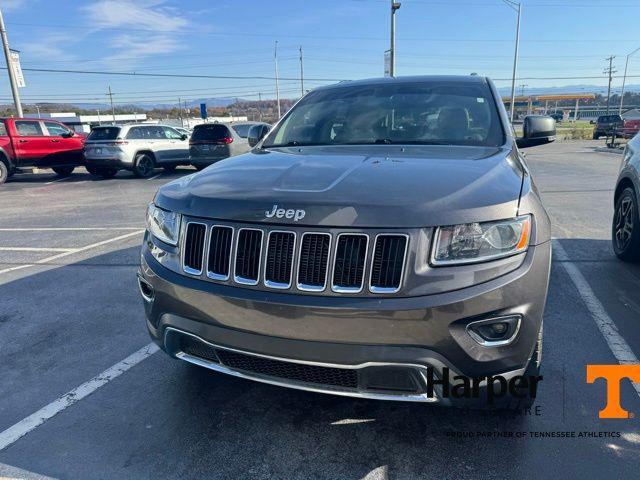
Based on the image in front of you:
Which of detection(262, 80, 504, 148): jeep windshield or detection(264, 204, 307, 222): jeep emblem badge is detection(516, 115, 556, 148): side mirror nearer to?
detection(262, 80, 504, 148): jeep windshield

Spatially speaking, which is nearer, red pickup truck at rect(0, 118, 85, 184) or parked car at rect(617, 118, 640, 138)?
red pickup truck at rect(0, 118, 85, 184)

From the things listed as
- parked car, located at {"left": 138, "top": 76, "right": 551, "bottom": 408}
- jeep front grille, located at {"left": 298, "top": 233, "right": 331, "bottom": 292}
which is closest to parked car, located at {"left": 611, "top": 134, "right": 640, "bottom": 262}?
parked car, located at {"left": 138, "top": 76, "right": 551, "bottom": 408}

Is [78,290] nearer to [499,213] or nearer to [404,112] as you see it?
[404,112]

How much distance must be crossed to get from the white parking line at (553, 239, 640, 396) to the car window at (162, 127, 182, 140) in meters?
13.5

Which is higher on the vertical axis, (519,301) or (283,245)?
(283,245)

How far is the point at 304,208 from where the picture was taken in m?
2.09

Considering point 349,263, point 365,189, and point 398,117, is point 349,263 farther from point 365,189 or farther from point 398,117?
point 398,117

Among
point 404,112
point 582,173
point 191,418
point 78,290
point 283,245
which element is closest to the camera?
point 283,245

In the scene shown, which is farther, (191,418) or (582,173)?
(582,173)

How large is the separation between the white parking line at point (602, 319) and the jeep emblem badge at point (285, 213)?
223 cm

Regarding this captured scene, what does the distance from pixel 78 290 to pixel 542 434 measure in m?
4.23

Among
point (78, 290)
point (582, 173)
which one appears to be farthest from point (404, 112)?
point (582, 173)

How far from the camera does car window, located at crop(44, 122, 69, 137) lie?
49.7 ft

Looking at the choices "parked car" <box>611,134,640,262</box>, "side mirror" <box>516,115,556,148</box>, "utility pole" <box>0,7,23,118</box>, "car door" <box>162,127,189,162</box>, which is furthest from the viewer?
"utility pole" <box>0,7,23,118</box>
